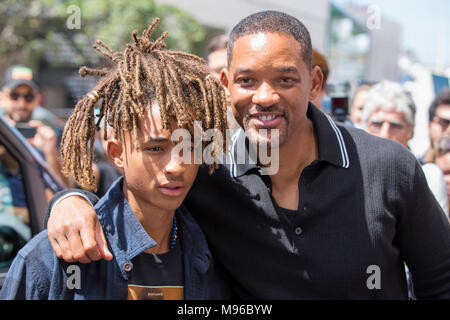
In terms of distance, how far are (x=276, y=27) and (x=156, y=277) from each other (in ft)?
3.85

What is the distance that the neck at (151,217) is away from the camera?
2.04m

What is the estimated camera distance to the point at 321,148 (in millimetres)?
2246

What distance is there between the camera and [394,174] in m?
2.17

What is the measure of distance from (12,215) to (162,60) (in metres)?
1.67

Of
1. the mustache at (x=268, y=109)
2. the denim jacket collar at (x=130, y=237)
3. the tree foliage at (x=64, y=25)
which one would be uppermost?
the tree foliage at (x=64, y=25)

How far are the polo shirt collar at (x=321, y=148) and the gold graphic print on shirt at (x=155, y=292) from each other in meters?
0.60

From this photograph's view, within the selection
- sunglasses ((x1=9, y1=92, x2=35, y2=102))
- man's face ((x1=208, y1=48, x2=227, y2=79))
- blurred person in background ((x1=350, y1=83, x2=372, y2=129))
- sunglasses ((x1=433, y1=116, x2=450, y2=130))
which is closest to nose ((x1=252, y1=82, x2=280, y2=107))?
man's face ((x1=208, y1=48, x2=227, y2=79))

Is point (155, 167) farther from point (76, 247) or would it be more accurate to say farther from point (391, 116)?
point (391, 116)

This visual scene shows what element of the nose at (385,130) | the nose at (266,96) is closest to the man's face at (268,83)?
the nose at (266,96)

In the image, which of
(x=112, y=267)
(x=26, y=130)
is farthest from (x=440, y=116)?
(x=26, y=130)

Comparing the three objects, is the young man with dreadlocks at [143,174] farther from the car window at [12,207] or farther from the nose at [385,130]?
the nose at [385,130]

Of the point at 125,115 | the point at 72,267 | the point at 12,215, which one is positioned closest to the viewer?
the point at 72,267

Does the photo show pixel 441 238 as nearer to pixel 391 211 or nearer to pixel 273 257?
pixel 391 211
